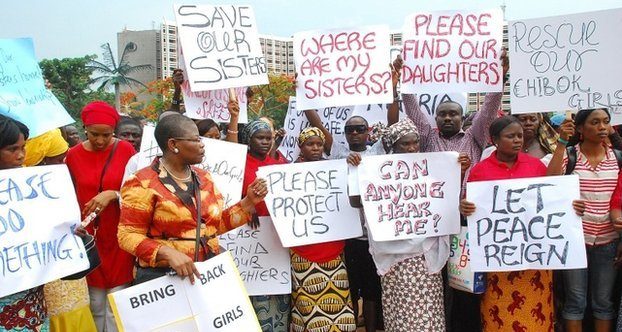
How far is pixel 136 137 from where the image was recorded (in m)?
5.58

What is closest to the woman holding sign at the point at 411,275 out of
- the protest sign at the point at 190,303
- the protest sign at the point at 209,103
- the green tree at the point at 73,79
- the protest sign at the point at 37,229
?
the protest sign at the point at 190,303

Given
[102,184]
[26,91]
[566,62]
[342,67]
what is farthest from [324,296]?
[26,91]

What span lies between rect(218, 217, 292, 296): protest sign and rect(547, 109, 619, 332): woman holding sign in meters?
2.19

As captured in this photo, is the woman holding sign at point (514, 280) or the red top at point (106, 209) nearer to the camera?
the woman holding sign at point (514, 280)

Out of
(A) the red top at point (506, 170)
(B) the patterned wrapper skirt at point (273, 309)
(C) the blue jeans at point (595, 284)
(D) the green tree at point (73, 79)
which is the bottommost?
(B) the patterned wrapper skirt at point (273, 309)

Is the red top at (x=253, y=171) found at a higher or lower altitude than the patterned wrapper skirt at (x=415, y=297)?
higher

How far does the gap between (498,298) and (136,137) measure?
3501 millimetres

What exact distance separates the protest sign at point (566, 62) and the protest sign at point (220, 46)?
224 cm

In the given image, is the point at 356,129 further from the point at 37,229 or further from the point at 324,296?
the point at 37,229

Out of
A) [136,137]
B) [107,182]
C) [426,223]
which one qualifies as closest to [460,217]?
[426,223]

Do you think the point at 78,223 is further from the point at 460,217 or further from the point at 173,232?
the point at 460,217

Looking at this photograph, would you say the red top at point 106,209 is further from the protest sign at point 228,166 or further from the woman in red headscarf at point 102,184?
the protest sign at point 228,166

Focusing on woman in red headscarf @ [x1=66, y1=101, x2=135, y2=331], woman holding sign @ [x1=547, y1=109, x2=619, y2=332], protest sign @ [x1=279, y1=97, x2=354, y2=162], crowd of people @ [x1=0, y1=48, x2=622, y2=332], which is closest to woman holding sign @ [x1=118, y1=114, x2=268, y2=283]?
crowd of people @ [x1=0, y1=48, x2=622, y2=332]

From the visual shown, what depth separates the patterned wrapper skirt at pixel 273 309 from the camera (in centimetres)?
497
